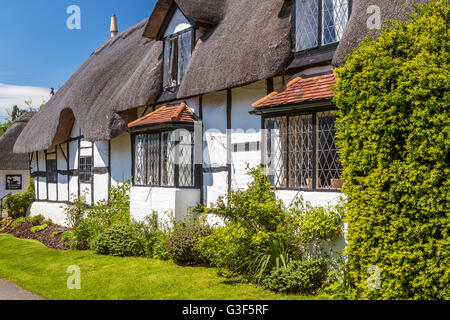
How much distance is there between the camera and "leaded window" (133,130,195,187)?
10.5 metres

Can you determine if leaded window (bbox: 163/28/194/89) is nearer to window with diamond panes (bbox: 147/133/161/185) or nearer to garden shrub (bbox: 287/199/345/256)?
window with diamond panes (bbox: 147/133/161/185)

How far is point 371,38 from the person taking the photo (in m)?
6.17

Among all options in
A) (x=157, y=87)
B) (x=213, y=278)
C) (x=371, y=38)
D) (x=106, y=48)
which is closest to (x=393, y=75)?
(x=371, y=38)

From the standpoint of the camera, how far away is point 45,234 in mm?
15305

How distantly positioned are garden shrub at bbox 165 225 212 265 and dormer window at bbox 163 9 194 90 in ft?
13.0

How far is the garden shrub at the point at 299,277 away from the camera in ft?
22.1

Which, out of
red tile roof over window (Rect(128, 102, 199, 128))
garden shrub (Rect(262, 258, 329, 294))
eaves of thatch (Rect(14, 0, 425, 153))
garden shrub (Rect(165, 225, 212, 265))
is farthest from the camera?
red tile roof over window (Rect(128, 102, 199, 128))

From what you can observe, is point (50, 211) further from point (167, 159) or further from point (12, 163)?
point (167, 159)

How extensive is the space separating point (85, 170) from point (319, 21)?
10.4 metres

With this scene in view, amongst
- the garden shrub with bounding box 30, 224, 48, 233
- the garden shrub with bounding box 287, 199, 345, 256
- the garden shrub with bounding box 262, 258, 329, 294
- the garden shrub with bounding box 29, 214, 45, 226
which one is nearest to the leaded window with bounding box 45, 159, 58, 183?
the garden shrub with bounding box 29, 214, 45, 226

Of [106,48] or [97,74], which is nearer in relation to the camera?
[97,74]
